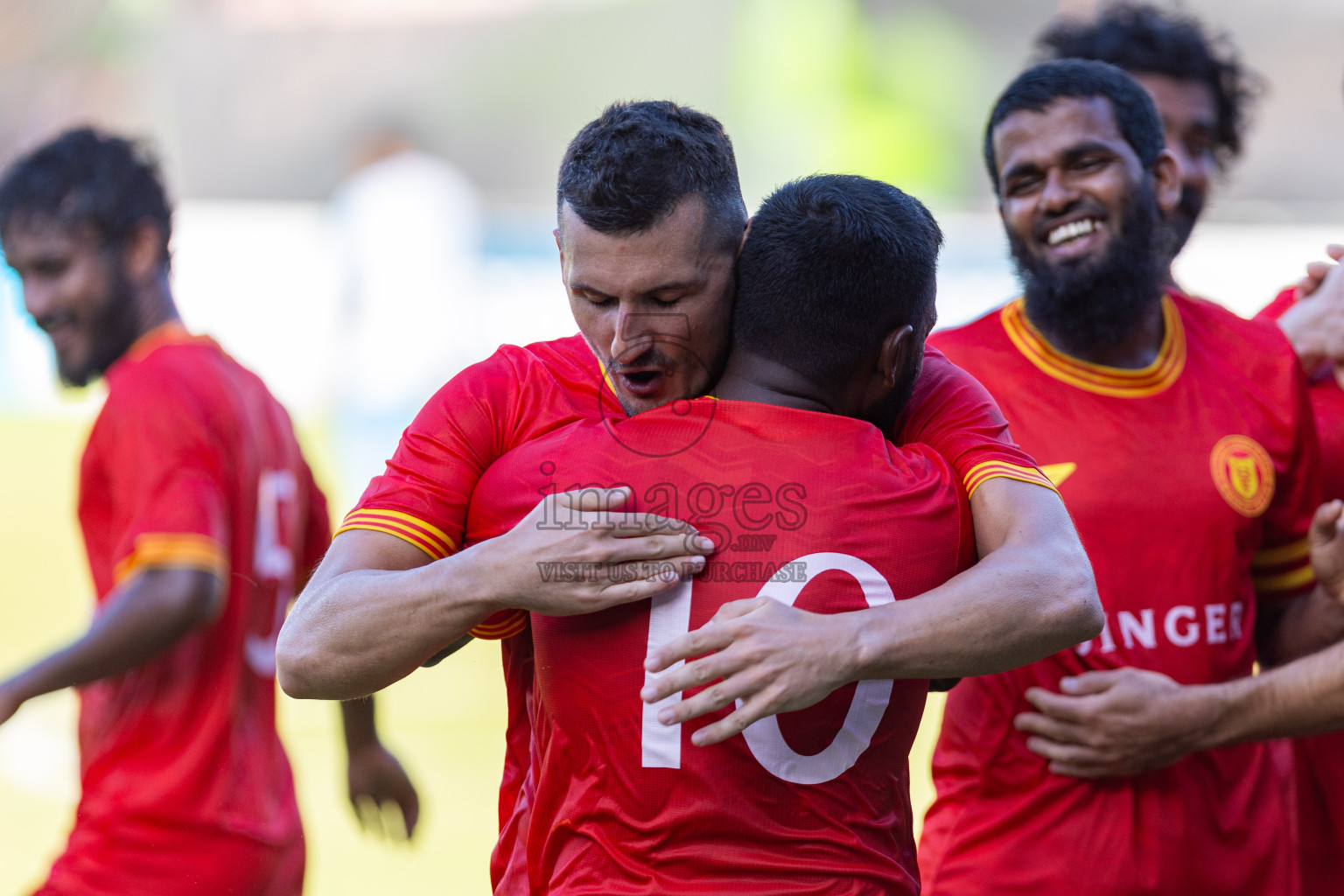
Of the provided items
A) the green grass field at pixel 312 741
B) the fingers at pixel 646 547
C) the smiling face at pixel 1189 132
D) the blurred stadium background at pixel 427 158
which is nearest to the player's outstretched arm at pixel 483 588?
the fingers at pixel 646 547

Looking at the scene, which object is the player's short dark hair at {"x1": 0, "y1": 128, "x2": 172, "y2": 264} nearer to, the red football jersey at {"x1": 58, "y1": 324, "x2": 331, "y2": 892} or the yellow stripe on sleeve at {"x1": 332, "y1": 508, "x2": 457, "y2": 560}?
the red football jersey at {"x1": 58, "y1": 324, "x2": 331, "y2": 892}

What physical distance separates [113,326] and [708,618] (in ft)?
8.59

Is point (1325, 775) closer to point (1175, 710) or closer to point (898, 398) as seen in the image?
point (1175, 710)

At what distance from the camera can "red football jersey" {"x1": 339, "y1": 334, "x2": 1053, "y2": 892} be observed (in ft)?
6.63

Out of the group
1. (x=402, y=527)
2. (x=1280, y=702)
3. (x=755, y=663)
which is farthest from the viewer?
(x=1280, y=702)

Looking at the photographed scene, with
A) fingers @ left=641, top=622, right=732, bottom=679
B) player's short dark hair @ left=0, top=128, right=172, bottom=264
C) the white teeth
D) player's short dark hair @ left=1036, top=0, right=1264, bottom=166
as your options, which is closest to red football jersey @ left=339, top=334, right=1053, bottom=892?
fingers @ left=641, top=622, right=732, bottom=679

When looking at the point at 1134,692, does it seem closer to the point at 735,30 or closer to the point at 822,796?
the point at 822,796

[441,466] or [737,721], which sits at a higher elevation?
[441,466]

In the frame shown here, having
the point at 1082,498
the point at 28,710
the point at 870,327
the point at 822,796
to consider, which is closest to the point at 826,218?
the point at 870,327

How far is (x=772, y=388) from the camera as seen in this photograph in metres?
1.99

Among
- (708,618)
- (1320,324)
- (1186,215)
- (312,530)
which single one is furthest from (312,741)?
(708,618)

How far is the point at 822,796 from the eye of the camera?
76.7 inches

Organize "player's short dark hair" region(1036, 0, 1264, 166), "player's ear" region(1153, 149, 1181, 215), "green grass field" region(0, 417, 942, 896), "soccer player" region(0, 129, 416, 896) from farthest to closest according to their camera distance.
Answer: "green grass field" region(0, 417, 942, 896)
"player's short dark hair" region(1036, 0, 1264, 166)
"soccer player" region(0, 129, 416, 896)
"player's ear" region(1153, 149, 1181, 215)

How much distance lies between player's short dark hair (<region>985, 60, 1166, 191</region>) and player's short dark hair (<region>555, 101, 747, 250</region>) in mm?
1251
